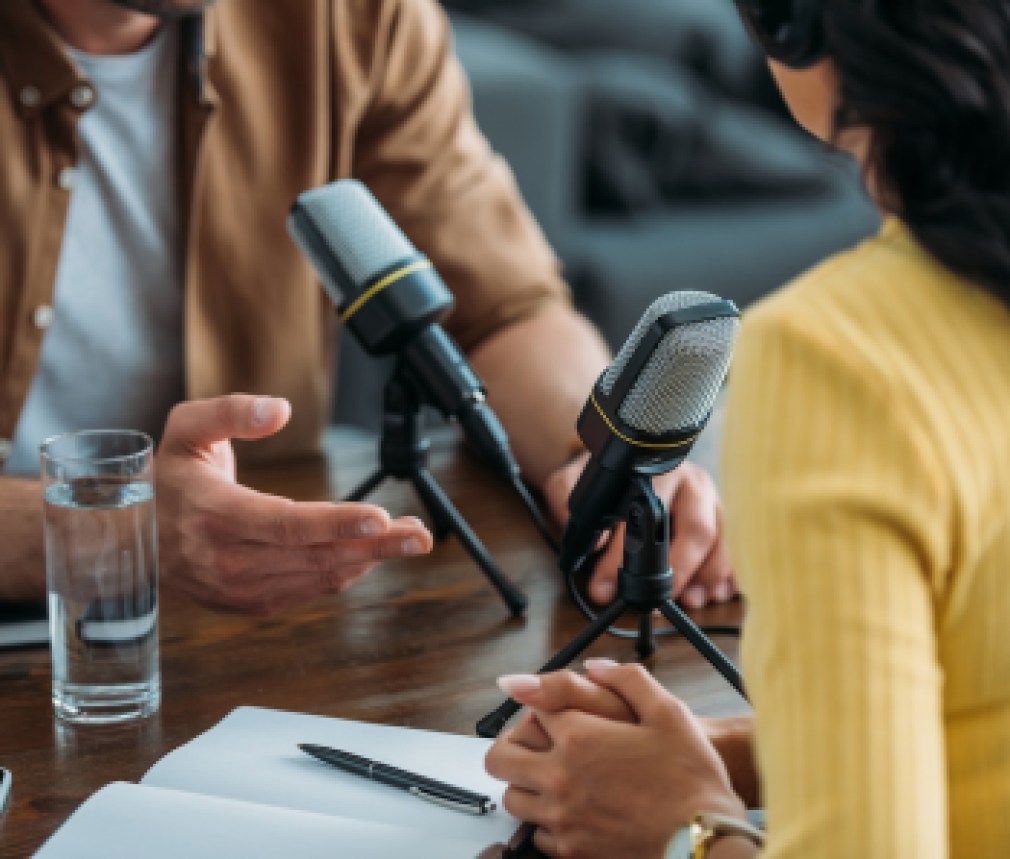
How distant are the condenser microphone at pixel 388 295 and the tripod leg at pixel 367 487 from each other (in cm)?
11

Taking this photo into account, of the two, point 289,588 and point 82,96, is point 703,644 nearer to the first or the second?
point 289,588

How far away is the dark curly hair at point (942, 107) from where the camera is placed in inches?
23.4

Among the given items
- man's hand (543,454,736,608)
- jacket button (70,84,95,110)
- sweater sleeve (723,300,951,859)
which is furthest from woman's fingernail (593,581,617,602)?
jacket button (70,84,95,110)

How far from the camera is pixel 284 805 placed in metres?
0.85

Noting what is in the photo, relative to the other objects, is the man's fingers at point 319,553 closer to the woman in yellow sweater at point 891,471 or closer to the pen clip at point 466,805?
the pen clip at point 466,805

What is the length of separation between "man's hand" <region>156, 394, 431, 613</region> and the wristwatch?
343mm

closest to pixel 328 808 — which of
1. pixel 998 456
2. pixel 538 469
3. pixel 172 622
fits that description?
pixel 172 622

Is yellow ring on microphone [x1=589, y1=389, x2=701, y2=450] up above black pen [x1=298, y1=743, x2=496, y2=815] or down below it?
above

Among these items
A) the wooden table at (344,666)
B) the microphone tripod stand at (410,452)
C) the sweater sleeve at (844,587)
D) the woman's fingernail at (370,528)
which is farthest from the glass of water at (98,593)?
the sweater sleeve at (844,587)

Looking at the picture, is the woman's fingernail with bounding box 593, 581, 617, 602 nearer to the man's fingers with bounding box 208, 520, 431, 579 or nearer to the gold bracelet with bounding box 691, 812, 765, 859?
the man's fingers with bounding box 208, 520, 431, 579

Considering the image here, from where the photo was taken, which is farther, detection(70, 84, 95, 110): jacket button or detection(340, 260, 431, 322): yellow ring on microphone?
detection(70, 84, 95, 110): jacket button

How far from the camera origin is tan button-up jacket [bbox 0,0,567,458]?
150 centimetres

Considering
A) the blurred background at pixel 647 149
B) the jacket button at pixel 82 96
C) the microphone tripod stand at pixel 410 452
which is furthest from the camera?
the blurred background at pixel 647 149

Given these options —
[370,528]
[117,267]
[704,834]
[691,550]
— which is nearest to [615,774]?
[704,834]
